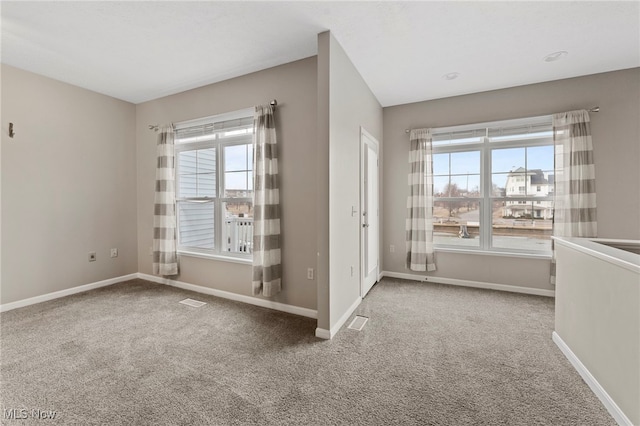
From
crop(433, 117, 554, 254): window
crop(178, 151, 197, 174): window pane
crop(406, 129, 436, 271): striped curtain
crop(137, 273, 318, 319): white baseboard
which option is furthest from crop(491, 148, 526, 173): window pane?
crop(178, 151, 197, 174): window pane

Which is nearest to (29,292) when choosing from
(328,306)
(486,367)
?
(328,306)

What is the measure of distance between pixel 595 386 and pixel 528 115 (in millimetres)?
3019

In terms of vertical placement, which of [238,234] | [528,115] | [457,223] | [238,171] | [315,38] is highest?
[315,38]

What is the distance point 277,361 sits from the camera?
6.51 feet

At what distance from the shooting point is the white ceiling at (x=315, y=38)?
204 centimetres

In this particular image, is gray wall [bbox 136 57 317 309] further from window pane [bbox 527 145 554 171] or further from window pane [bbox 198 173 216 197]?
window pane [bbox 527 145 554 171]

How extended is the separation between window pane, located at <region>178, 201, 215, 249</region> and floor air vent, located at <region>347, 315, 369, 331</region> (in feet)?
6.91

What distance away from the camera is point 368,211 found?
3309 millimetres

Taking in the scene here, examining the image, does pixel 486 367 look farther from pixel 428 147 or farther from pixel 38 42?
pixel 38 42

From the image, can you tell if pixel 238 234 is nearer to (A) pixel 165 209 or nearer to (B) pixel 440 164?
(A) pixel 165 209

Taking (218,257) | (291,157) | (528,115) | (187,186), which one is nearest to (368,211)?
(291,157)

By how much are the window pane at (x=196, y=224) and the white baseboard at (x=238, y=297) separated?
552mm

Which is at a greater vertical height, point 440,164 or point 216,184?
point 440,164

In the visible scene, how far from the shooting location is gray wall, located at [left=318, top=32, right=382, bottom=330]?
2.29 metres
